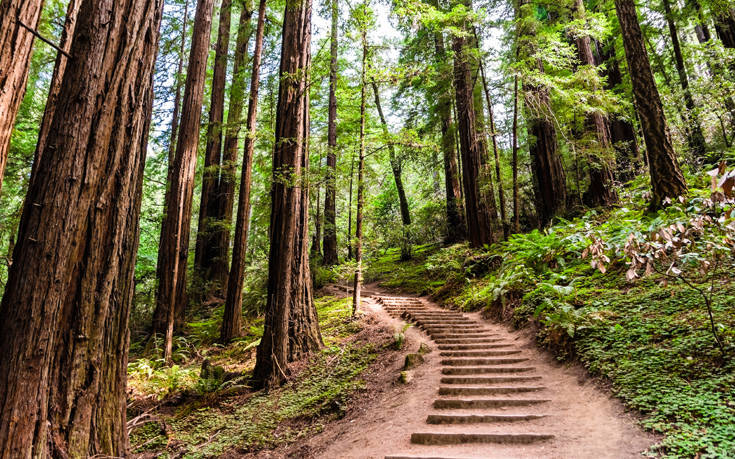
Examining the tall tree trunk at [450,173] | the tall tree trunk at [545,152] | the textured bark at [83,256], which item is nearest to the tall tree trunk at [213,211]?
the tall tree trunk at [450,173]

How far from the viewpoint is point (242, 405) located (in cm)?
554

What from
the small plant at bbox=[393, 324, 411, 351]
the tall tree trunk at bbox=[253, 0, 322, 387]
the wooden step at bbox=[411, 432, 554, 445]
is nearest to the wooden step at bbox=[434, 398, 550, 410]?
the wooden step at bbox=[411, 432, 554, 445]

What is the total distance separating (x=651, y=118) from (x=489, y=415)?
6.21 meters

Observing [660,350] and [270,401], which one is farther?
[270,401]

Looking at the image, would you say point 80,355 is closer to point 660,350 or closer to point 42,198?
point 42,198

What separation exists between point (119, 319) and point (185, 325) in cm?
699

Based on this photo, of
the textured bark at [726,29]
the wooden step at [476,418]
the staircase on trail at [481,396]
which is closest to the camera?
the staircase on trail at [481,396]

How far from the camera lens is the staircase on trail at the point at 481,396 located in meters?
3.43

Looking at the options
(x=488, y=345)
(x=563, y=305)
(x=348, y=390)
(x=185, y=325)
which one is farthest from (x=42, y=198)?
(x=185, y=325)

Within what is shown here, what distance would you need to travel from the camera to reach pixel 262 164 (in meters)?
11.1

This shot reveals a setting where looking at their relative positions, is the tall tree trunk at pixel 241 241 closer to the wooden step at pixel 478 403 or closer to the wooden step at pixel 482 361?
the wooden step at pixel 482 361

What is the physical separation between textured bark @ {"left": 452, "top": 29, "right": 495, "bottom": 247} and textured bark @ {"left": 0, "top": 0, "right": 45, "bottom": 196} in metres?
10.0

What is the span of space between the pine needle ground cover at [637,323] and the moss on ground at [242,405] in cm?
317

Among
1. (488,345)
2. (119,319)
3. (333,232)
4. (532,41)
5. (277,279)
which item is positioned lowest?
(488,345)
